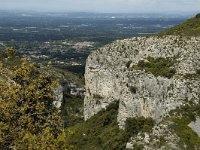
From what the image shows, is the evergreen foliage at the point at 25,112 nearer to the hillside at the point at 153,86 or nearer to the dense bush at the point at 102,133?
the hillside at the point at 153,86

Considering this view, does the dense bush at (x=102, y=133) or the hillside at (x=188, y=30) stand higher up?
the hillside at (x=188, y=30)

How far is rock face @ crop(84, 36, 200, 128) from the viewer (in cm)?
5662

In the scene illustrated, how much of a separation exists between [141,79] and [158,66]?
9.12ft

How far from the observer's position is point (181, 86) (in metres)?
55.8

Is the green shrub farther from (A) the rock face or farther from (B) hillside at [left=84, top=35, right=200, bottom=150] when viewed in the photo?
(A) the rock face

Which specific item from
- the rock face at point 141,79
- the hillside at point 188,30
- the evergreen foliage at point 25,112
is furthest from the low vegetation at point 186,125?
the evergreen foliage at point 25,112

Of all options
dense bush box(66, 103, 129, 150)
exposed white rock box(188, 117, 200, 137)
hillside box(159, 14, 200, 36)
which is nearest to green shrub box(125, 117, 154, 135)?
dense bush box(66, 103, 129, 150)

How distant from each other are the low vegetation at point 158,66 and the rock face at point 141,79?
0.56m

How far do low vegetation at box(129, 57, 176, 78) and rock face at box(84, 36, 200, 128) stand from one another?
1.85 feet

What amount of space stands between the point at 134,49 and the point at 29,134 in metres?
52.3

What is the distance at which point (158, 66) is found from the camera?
63250mm

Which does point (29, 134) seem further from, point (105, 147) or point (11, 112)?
point (105, 147)

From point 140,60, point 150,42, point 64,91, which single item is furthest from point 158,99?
point 64,91

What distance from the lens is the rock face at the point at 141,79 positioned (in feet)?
186
